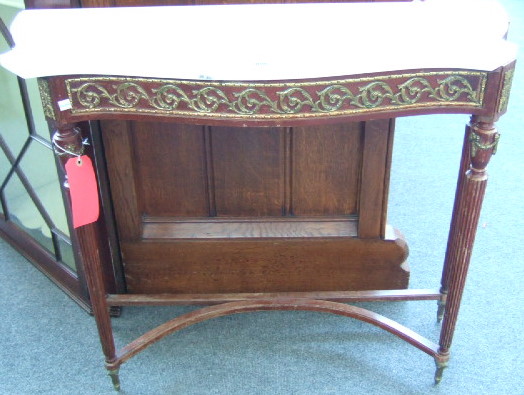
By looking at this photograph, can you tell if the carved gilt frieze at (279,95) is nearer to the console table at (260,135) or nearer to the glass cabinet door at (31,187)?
the console table at (260,135)

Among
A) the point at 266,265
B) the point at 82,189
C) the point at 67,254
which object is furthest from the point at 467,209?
the point at 67,254

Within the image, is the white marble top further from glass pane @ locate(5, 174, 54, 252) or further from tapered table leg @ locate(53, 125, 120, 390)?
glass pane @ locate(5, 174, 54, 252)

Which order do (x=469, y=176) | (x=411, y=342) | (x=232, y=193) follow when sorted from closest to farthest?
(x=469, y=176) < (x=411, y=342) < (x=232, y=193)

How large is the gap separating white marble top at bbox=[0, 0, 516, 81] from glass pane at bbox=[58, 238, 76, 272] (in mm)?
664

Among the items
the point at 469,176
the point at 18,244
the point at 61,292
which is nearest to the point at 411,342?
the point at 469,176

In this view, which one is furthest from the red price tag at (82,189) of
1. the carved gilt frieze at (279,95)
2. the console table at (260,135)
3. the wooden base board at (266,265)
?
the wooden base board at (266,265)

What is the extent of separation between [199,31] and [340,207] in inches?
24.4

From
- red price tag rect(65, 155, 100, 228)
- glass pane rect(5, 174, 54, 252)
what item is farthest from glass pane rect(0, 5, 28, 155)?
red price tag rect(65, 155, 100, 228)

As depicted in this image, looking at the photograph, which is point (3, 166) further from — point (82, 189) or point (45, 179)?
point (82, 189)

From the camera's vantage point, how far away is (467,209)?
1.15 metres

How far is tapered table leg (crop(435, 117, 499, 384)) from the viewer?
1.06 meters

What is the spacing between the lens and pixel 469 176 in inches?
44.1

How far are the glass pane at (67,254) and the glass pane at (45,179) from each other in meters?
0.03

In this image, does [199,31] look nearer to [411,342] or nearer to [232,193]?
[232,193]
